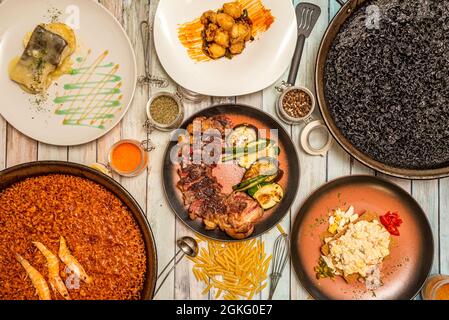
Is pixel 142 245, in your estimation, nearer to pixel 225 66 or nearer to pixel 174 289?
pixel 174 289

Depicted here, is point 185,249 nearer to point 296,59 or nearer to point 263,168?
point 263,168

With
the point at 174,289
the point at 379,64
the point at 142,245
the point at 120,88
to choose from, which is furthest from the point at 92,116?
the point at 379,64

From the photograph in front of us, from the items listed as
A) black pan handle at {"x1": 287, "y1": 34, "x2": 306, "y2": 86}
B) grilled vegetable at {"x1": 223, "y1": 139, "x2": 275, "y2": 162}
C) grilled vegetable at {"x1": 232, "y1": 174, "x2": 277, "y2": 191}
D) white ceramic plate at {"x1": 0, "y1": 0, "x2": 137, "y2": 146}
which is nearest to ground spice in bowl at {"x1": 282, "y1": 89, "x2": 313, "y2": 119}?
black pan handle at {"x1": 287, "y1": 34, "x2": 306, "y2": 86}

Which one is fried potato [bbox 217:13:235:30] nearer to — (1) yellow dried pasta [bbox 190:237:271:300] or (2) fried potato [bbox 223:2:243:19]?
(2) fried potato [bbox 223:2:243:19]

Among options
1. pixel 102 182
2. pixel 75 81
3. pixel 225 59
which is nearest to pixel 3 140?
pixel 75 81

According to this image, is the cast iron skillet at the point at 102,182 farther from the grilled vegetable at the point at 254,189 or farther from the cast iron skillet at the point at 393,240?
the cast iron skillet at the point at 393,240

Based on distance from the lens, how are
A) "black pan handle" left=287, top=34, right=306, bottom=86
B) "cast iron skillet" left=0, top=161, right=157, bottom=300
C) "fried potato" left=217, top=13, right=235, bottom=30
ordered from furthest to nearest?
1. "black pan handle" left=287, top=34, right=306, bottom=86
2. "fried potato" left=217, top=13, right=235, bottom=30
3. "cast iron skillet" left=0, top=161, right=157, bottom=300
